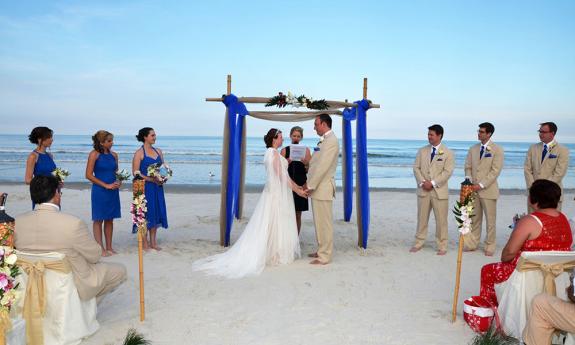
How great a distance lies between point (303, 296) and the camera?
5.10 metres

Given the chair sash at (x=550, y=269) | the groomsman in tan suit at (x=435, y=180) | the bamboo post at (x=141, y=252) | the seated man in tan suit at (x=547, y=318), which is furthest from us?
the groomsman in tan suit at (x=435, y=180)

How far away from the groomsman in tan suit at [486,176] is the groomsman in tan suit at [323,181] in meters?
2.16

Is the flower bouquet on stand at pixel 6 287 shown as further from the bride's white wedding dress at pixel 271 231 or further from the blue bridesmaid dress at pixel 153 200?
the blue bridesmaid dress at pixel 153 200

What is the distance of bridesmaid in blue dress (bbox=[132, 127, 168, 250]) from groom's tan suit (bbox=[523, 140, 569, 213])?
5.13 meters

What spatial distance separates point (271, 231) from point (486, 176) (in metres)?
3.30

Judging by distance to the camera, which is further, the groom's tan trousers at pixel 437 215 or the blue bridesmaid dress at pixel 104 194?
the groom's tan trousers at pixel 437 215

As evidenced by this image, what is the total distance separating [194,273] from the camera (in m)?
5.91

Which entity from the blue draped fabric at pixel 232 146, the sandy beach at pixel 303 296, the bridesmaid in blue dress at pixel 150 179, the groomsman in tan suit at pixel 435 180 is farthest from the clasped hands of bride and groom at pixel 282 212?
the groomsman in tan suit at pixel 435 180

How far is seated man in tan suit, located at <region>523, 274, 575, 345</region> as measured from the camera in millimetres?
3242

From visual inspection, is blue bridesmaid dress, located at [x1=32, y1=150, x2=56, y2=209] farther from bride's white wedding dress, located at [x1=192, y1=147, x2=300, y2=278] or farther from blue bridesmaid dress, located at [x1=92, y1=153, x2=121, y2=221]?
bride's white wedding dress, located at [x1=192, y1=147, x2=300, y2=278]

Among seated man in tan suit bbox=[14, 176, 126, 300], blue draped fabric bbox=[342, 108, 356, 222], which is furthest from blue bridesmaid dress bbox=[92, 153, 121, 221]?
blue draped fabric bbox=[342, 108, 356, 222]

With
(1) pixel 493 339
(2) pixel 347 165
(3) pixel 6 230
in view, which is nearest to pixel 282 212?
(2) pixel 347 165

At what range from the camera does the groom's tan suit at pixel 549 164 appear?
664 cm

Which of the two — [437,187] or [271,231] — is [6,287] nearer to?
[271,231]
